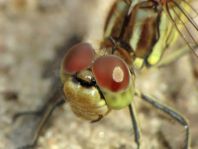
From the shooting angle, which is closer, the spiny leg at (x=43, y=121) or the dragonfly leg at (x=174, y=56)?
the spiny leg at (x=43, y=121)

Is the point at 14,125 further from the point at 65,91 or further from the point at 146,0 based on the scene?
the point at 146,0

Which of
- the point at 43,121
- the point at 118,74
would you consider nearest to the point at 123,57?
the point at 118,74

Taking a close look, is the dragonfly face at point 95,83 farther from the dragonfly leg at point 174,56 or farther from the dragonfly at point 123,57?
→ the dragonfly leg at point 174,56

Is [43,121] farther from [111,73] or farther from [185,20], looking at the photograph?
[185,20]

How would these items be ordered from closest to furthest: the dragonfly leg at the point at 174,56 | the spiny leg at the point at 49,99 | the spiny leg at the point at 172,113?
the spiny leg at the point at 172,113
the spiny leg at the point at 49,99
the dragonfly leg at the point at 174,56

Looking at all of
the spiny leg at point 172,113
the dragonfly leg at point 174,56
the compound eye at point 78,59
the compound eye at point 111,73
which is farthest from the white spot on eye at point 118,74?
the dragonfly leg at point 174,56

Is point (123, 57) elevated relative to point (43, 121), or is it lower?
elevated

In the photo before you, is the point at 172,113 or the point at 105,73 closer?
the point at 105,73
